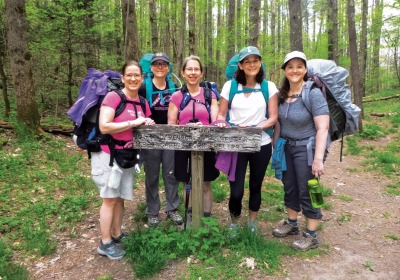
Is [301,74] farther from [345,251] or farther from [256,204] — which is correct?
[345,251]

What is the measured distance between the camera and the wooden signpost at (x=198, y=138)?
125 inches

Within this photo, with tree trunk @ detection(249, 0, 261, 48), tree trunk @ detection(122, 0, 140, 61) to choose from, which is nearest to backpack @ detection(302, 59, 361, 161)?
tree trunk @ detection(249, 0, 261, 48)

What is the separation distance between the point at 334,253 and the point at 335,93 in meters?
A: 1.98

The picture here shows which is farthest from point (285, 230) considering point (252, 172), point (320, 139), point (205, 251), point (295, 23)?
point (295, 23)

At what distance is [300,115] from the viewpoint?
11.0 ft

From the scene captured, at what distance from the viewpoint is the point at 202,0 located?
57.6 ft

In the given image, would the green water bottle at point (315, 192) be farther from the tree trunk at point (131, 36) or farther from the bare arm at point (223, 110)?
the tree trunk at point (131, 36)

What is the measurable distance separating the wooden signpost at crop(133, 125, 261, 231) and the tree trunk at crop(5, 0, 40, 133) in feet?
17.4

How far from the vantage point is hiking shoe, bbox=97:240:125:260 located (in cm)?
356

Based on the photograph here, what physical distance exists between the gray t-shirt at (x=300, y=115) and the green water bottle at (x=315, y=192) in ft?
1.76

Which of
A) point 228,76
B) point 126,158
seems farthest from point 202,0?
point 126,158

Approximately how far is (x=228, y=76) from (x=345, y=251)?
8.86 ft

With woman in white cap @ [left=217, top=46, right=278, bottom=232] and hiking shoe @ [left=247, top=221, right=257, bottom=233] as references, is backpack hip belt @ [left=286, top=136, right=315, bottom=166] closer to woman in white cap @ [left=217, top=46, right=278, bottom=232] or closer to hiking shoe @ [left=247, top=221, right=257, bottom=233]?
woman in white cap @ [left=217, top=46, right=278, bottom=232]

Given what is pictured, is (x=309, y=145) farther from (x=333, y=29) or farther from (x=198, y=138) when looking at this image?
(x=333, y=29)
